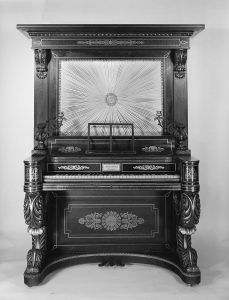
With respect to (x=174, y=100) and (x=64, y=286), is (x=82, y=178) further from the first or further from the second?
(x=174, y=100)

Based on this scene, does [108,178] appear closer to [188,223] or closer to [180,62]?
[188,223]

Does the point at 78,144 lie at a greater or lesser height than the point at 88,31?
lesser

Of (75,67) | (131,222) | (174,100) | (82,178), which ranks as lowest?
(131,222)

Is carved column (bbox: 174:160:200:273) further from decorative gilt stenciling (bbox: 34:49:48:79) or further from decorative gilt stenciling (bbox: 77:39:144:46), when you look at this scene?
decorative gilt stenciling (bbox: 34:49:48:79)

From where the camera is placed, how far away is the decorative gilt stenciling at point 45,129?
13.8ft

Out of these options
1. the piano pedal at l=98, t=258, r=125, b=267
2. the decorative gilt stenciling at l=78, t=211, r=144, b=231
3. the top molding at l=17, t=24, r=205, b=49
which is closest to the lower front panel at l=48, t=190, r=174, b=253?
the decorative gilt stenciling at l=78, t=211, r=144, b=231

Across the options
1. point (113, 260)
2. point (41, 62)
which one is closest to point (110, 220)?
point (113, 260)

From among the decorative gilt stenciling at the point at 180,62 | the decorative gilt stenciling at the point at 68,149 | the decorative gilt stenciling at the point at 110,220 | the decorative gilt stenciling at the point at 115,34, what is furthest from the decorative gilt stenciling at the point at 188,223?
the decorative gilt stenciling at the point at 115,34

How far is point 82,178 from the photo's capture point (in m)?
3.76

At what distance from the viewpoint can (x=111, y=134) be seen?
403cm

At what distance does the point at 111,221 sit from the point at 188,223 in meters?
0.82

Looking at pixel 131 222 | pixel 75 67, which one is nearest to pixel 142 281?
pixel 131 222
